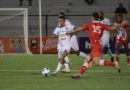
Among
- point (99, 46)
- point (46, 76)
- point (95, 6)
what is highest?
point (95, 6)

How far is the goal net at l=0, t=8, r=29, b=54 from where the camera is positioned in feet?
79.0

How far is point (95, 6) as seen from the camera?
30.6m

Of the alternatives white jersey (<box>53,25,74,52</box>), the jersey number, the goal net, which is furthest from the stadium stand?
the jersey number

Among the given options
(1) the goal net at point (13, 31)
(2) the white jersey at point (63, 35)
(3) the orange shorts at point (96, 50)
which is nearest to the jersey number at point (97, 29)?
(3) the orange shorts at point (96, 50)

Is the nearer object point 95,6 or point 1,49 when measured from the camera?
point 1,49

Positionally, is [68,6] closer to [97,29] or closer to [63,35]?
[63,35]

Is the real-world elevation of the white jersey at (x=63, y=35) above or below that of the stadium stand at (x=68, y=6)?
below

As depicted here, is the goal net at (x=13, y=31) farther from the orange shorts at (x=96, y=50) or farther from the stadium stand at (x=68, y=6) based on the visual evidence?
the orange shorts at (x=96, y=50)

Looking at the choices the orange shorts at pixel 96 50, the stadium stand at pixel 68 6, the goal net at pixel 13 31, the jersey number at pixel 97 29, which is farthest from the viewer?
the stadium stand at pixel 68 6

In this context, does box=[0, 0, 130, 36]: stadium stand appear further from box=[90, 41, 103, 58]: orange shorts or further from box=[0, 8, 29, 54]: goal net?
box=[90, 41, 103, 58]: orange shorts

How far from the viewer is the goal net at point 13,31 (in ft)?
79.0

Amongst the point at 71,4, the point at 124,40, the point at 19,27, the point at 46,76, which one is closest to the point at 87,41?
the point at 19,27

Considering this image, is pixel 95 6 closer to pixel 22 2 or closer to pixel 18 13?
pixel 22 2

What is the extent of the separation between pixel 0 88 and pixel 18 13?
53.7 feet
